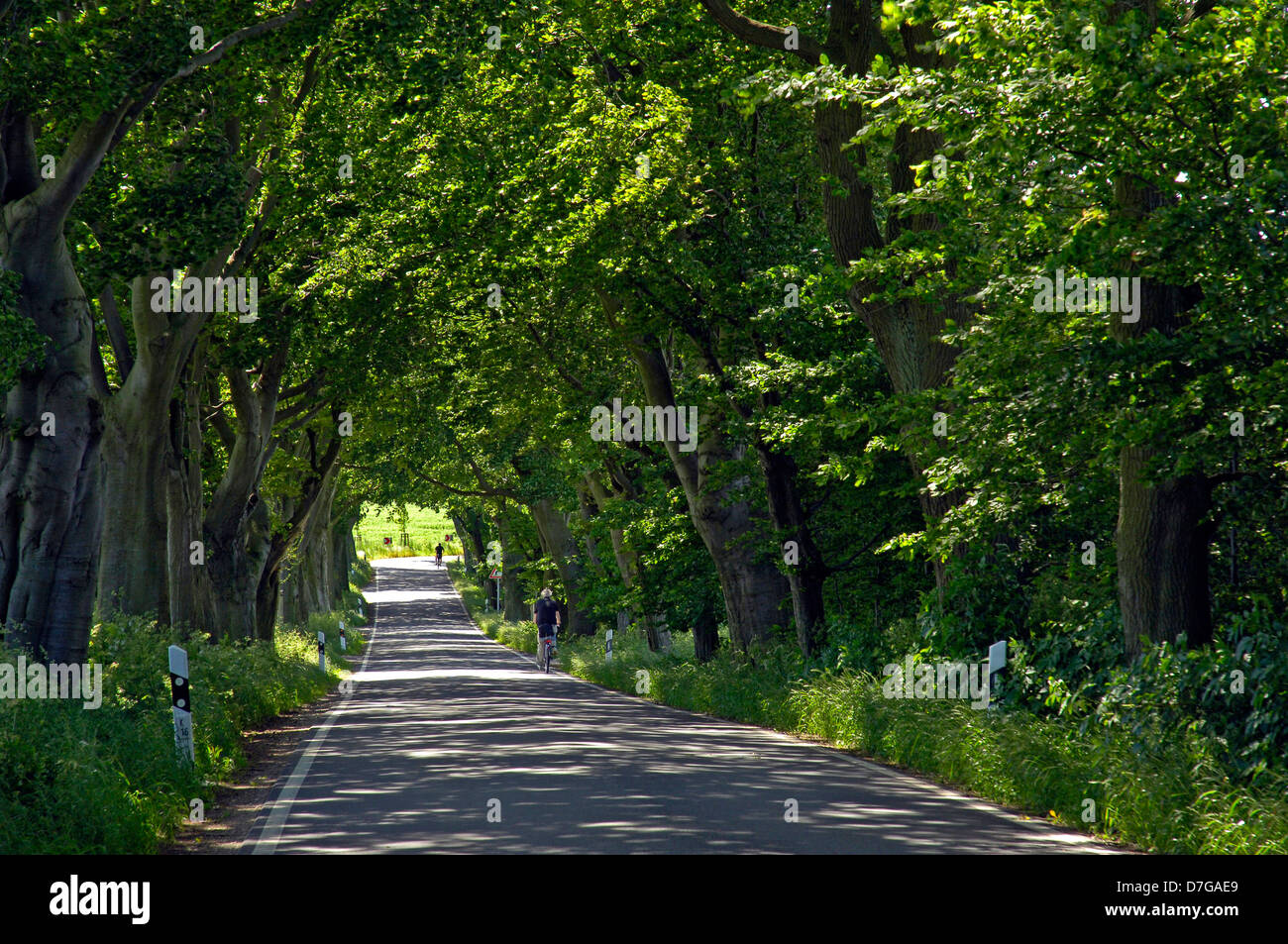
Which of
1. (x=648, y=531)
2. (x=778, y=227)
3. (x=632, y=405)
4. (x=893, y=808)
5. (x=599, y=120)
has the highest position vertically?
(x=599, y=120)

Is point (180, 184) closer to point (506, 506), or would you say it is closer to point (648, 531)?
point (648, 531)

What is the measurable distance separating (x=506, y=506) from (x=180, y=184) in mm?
38123

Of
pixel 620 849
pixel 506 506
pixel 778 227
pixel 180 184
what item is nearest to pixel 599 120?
pixel 778 227

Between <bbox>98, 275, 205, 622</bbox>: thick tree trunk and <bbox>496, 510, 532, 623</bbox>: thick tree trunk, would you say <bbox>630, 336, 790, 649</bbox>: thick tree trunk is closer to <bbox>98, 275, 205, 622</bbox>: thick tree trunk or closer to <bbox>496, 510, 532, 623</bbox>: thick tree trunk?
<bbox>98, 275, 205, 622</bbox>: thick tree trunk

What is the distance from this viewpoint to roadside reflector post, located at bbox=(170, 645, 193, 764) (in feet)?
39.0

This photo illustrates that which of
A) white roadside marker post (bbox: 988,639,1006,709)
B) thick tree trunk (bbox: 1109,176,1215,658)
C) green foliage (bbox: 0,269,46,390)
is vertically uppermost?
green foliage (bbox: 0,269,46,390)

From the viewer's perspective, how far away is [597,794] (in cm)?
1066

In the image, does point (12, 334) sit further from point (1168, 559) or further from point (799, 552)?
point (799, 552)

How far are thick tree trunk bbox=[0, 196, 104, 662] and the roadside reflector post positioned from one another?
99cm

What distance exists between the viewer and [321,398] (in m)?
26.7

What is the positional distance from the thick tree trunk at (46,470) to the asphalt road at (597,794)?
2584mm

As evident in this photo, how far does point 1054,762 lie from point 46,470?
905 cm

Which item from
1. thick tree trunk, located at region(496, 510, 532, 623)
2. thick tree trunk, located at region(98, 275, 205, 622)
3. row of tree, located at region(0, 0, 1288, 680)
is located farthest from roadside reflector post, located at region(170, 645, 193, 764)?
thick tree trunk, located at region(496, 510, 532, 623)

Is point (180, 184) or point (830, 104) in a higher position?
point (830, 104)
